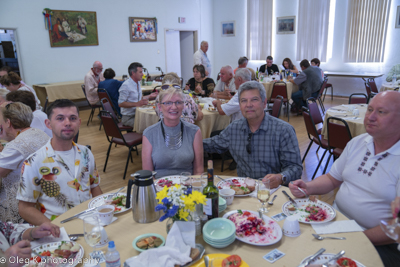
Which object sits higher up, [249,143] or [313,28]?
[313,28]

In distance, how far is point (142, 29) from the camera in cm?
1020

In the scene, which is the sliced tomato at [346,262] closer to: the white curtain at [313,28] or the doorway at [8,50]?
the doorway at [8,50]

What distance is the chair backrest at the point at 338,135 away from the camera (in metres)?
3.24

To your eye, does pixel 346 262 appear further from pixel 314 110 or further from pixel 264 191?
pixel 314 110

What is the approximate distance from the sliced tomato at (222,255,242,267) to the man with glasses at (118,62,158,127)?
397 centimetres

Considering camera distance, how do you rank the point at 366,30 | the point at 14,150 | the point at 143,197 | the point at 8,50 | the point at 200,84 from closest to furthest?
the point at 143,197 → the point at 14,150 → the point at 200,84 → the point at 8,50 → the point at 366,30

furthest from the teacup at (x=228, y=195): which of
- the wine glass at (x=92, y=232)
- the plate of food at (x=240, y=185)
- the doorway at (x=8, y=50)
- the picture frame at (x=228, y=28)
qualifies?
the picture frame at (x=228, y=28)

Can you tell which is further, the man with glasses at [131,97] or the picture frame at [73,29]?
the picture frame at [73,29]

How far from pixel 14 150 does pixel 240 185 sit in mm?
1562

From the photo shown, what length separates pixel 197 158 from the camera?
2312mm

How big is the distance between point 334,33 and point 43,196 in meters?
10.2

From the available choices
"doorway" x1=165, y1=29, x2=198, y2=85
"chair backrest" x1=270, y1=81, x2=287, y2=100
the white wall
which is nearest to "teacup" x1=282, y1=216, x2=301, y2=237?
"chair backrest" x1=270, y1=81, x2=287, y2=100

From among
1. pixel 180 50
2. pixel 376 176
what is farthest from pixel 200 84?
pixel 180 50

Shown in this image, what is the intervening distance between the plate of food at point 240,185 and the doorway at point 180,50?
9.77 meters
